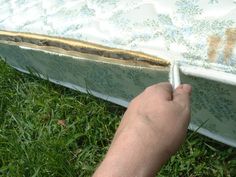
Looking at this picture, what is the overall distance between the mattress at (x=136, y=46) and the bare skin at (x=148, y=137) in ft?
0.77

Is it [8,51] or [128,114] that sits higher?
[128,114]

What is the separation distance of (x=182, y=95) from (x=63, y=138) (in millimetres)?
1047

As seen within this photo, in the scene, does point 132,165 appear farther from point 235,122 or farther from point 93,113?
point 93,113

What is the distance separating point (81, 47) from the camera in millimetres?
1997

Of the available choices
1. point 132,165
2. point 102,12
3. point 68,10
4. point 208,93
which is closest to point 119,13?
point 102,12

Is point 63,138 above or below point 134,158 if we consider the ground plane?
below

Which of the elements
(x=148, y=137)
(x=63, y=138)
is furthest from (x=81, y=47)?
(x=148, y=137)

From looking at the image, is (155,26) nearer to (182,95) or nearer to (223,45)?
(223,45)

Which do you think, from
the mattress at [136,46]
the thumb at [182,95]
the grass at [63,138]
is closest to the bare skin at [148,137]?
the thumb at [182,95]

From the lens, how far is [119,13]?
1978 mm

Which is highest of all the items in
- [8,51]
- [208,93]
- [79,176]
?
[208,93]

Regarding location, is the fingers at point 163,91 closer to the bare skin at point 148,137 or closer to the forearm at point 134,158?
the bare skin at point 148,137

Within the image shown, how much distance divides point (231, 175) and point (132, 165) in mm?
808

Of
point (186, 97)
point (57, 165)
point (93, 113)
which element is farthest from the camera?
point (93, 113)
